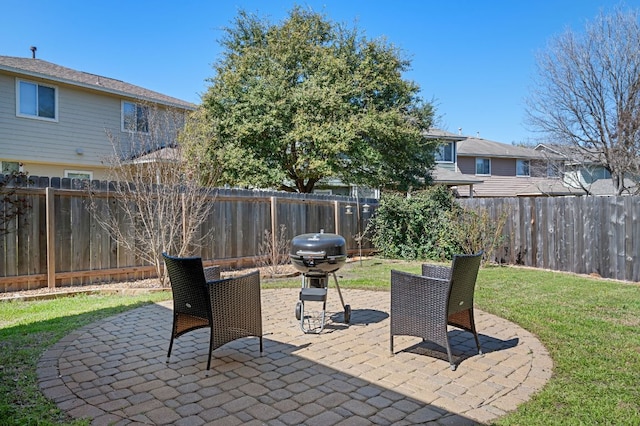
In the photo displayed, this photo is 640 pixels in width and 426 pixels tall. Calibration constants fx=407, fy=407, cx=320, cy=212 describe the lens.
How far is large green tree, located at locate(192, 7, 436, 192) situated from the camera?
Answer: 46.6 ft

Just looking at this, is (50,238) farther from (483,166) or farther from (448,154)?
(483,166)

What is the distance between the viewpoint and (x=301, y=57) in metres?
15.3

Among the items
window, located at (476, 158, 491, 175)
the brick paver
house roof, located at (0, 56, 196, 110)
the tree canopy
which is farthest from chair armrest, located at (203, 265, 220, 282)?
window, located at (476, 158, 491, 175)

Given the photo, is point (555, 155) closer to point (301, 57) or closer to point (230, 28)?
point (301, 57)

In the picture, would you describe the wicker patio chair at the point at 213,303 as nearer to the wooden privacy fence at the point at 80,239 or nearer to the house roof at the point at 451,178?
the wooden privacy fence at the point at 80,239

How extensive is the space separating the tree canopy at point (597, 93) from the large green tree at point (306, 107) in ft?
16.9

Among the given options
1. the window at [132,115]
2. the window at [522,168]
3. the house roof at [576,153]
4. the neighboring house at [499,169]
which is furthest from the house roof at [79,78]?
the window at [522,168]

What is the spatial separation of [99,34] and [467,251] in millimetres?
13679

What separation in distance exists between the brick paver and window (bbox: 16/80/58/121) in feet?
37.9

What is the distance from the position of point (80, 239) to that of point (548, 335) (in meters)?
7.23

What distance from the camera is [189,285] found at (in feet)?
11.9

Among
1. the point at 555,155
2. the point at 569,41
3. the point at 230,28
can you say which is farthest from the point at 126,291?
the point at 555,155

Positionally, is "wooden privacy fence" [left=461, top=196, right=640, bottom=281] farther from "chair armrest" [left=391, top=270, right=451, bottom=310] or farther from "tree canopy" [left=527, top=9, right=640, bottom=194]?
"tree canopy" [left=527, top=9, right=640, bottom=194]

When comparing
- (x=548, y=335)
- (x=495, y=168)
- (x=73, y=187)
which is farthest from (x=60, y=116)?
(x=495, y=168)
